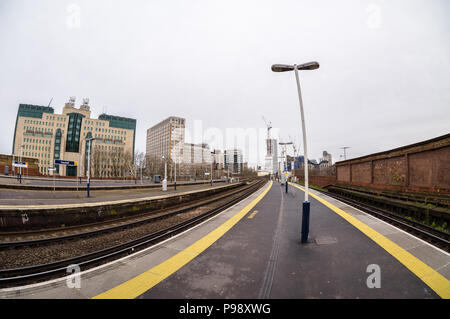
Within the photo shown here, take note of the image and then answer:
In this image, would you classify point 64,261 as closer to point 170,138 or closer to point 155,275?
point 155,275

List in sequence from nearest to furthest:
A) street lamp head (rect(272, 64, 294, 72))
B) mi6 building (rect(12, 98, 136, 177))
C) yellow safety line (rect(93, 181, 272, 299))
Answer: yellow safety line (rect(93, 181, 272, 299)), street lamp head (rect(272, 64, 294, 72)), mi6 building (rect(12, 98, 136, 177))

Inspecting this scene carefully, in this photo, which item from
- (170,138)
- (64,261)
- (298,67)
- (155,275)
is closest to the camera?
(155,275)

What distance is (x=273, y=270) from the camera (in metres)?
3.60

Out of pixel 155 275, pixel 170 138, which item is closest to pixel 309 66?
pixel 155 275

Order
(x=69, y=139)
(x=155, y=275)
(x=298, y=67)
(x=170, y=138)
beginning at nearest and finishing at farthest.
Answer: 1. (x=155, y=275)
2. (x=298, y=67)
3. (x=69, y=139)
4. (x=170, y=138)

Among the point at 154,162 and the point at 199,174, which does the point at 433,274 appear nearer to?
the point at 154,162

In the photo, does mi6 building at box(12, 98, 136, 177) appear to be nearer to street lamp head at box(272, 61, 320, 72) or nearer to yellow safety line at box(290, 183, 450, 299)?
street lamp head at box(272, 61, 320, 72)

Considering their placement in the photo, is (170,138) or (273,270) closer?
(273,270)

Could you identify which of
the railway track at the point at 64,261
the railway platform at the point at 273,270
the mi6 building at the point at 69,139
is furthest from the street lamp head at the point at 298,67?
the mi6 building at the point at 69,139

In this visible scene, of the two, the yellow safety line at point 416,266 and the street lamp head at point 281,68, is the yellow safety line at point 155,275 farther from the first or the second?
the street lamp head at point 281,68

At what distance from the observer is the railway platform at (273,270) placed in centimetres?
295

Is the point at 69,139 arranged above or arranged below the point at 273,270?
above

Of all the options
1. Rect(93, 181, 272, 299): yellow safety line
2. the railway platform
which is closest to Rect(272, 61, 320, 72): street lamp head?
the railway platform

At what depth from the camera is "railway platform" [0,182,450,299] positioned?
9.68 ft
